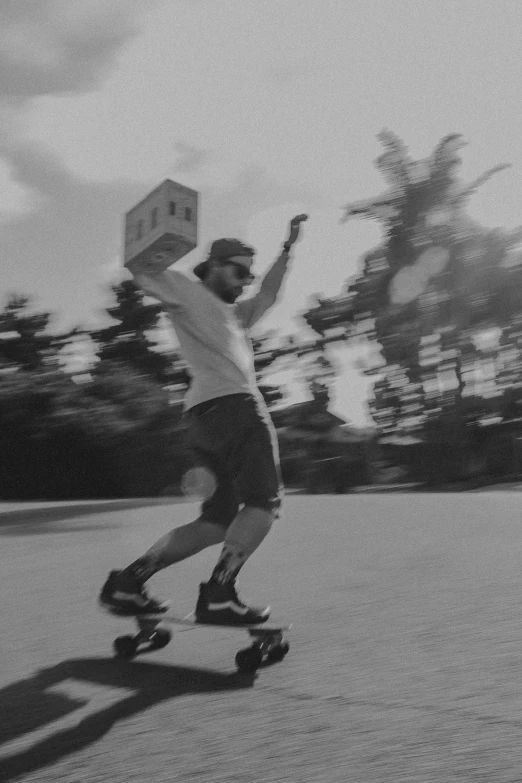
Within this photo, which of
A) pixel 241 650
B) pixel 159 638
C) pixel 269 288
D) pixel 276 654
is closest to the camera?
pixel 241 650

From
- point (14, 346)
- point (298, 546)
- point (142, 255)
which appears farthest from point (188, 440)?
point (14, 346)

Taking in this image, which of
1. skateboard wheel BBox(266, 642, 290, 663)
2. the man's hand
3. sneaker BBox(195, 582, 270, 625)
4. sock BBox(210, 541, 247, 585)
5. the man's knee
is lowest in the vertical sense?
skateboard wheel BBox(266, 642, 290, 663)

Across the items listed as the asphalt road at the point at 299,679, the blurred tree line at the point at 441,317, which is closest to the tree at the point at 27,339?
the blurred tree line at the point at 441,317

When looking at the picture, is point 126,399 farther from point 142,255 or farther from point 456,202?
point 142,255

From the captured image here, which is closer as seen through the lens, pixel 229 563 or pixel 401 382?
pixel 229 563

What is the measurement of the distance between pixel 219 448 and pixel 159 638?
2.68 ft

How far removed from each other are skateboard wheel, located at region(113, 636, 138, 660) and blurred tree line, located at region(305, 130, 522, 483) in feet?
80.9

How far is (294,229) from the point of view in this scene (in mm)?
3850

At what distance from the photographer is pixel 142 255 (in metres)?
3.18

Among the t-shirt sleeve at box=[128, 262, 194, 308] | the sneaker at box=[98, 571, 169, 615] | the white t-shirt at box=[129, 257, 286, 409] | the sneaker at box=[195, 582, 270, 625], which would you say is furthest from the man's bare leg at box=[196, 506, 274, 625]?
the t-shirt sleeve at box=[128, 262, 194, 308]

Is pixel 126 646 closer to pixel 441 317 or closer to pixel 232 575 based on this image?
pixel 232 575

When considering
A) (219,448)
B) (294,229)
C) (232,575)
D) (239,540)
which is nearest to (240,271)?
(294,229)

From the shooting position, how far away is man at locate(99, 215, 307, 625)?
10.2 feet

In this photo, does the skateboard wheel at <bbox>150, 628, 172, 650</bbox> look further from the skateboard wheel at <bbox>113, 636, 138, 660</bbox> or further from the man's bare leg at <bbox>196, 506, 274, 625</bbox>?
the man's bare leg at <bbox>196, 506, 274, 625</bbox>
